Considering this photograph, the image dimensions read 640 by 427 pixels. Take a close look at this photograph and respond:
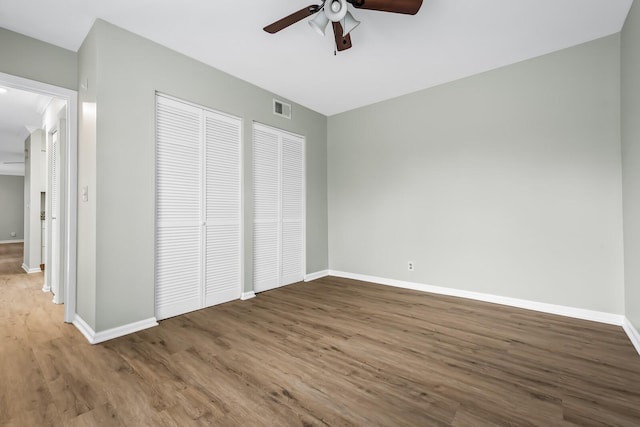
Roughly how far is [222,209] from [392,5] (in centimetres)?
259

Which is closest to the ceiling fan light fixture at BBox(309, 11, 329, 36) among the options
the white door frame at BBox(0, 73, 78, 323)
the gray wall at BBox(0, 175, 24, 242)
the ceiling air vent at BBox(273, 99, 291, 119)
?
the ceiling air vent at BBox(273, 99, 291, 119)

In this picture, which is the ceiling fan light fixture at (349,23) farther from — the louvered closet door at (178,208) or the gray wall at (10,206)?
the gray wall at (10,206)

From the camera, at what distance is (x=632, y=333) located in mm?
2367

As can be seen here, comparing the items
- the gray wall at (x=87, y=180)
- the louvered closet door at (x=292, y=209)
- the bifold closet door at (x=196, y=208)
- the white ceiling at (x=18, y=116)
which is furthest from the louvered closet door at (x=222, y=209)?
the white ceiling at (x=18, y=116)

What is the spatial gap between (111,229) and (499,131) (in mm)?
4095

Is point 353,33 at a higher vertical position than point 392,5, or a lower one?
higher

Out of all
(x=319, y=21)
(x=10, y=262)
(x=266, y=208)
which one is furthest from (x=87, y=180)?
(x=10, y=262)

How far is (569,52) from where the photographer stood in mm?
2943

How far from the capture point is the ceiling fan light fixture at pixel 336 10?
194 centimetres

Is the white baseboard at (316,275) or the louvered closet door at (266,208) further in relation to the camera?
the white baseboard at (316,275)

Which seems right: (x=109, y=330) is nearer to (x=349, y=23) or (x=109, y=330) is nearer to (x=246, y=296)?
(x=246, y=296)

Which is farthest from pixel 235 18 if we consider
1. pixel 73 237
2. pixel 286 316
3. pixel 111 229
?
pixel 286 316

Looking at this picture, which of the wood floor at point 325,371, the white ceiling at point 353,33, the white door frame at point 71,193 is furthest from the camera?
the white door frame at point 71,193

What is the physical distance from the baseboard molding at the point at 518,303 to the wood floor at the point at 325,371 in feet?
0.51
